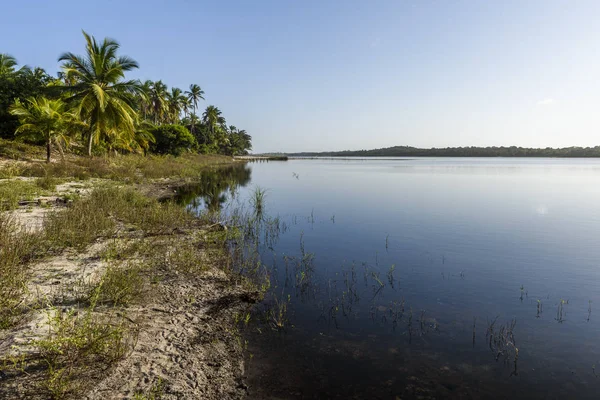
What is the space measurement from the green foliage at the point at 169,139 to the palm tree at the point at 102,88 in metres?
20.5

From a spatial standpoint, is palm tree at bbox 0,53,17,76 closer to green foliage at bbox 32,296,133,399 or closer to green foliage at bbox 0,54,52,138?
green foliage at bbox 0,54,52,138

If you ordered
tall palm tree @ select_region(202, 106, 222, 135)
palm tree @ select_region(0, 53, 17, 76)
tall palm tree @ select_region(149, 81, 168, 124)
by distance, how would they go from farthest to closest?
1. tall palm tree @ select_region(202, 106, 222, 135)
2. tall palm tree @ select_region(149, 81, 168, 124)
3. palm tree @ select_region(0, 53, 17, 76)

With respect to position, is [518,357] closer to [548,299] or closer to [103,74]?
[548,299]

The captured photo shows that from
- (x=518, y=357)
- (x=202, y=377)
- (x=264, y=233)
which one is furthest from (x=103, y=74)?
(x=518, y=357)

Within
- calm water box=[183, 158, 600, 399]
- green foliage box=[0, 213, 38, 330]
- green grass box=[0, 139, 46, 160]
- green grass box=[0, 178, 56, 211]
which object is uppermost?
green grass box=[0, 139, 46, 160]

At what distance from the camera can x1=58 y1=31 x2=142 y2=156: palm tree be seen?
24969mm

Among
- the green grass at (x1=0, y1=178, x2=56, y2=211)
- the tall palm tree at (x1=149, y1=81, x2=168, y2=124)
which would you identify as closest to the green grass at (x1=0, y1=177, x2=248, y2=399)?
the green grass at (x1=0, y1=178, x2=56, y2=211)

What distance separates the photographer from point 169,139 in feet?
161

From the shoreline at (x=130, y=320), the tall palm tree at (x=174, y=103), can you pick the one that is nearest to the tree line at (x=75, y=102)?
the shoreline at (x=130, y=320)

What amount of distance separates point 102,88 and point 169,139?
23.0 m

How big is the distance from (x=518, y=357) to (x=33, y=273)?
345 inches

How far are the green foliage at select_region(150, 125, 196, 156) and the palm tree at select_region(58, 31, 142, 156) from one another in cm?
2048

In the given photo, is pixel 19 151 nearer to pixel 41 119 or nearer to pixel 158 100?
pixel 41 119

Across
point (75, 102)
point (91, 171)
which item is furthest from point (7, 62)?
point (91, 171)
